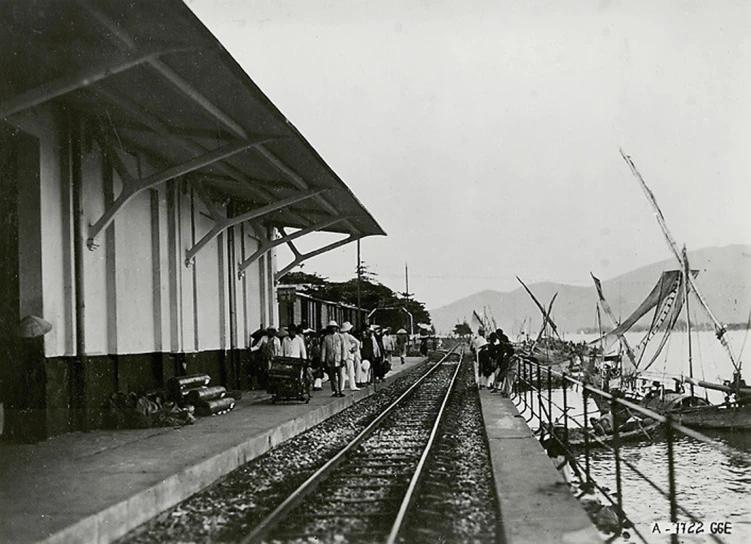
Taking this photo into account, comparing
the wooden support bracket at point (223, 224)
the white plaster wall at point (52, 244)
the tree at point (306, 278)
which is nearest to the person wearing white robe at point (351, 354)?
the wooden support bracket at point (223, 224)

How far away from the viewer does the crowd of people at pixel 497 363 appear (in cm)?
2145

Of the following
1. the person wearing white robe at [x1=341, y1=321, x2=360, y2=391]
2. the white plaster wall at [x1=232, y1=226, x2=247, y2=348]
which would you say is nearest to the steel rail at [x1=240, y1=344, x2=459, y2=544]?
the person wearing white robe at [x1=341, y1=321, x2=360, y2=391]

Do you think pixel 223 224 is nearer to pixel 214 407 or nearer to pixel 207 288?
pixel 207 288

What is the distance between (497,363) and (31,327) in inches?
561

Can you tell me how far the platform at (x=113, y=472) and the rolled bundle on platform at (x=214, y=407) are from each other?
0.97 ft

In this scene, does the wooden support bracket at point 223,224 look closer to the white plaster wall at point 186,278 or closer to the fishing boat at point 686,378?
the white plaster wall at point 186,278

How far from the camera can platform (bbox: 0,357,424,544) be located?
6492 mm

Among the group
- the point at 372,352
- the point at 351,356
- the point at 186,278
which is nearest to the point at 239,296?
the point at 351,356

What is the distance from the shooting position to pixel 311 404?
675 inches

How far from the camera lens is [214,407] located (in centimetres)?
1455

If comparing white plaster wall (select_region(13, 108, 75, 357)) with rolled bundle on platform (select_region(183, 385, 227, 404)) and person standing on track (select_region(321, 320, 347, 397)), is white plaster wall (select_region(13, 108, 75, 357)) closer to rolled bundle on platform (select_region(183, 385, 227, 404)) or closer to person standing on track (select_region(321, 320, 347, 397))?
rolled bundle on platform (select_region(183, 385, 227, 404))

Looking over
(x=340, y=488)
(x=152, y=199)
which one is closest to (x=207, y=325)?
(x=152, y=199)

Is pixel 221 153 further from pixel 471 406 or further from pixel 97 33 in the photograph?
pixel 471 406

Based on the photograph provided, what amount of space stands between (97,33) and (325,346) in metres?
11.3
